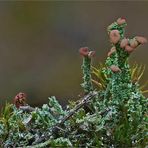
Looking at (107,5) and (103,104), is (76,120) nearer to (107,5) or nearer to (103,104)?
(103,104)

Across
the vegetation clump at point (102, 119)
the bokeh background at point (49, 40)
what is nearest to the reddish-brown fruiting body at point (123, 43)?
the vegetation clump at point (102, 119)

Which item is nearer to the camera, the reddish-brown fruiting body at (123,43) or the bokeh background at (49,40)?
the reddish-brown fruiting body at (123,43)

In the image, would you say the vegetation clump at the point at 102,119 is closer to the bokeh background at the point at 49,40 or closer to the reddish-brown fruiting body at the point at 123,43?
the reddish-brown fruiting body at the point at 123,43

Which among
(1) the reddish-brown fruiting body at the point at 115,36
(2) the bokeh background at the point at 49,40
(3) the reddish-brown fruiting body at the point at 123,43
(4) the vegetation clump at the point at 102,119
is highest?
(2) the bokeh background at the point at 49,40

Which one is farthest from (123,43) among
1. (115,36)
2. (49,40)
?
(49,40)

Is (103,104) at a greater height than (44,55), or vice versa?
(44,55)

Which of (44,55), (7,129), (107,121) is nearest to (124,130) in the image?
(107,121)

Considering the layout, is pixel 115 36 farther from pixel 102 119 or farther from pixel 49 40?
pixel 49 40
